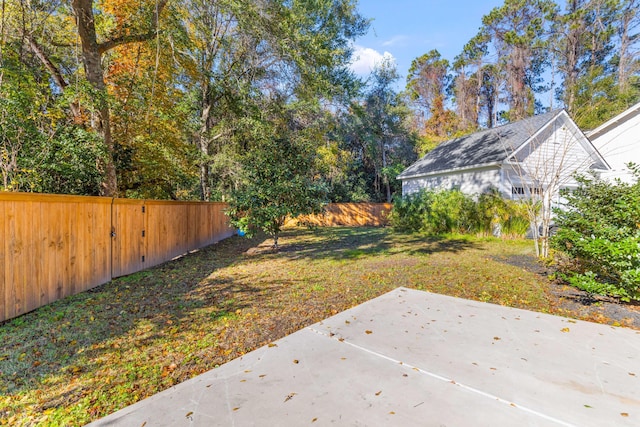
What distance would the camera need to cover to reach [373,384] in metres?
2.25

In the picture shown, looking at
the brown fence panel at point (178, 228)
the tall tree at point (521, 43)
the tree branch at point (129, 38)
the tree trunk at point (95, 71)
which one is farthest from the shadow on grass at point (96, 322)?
the tall tree at point (521, 43)

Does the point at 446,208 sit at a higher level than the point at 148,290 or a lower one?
higher

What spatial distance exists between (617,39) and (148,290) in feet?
110

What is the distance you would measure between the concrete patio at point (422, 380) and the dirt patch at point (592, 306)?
464 mm

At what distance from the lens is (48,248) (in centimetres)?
406

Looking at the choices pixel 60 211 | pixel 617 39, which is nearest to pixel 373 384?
pixel 60 211

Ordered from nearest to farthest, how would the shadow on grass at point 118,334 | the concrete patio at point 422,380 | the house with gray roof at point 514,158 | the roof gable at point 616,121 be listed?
the concrete patio at point 422,380
the shadow on grass at point 118,334
the house with gray roof at point 514,158
the roof gable at point 616,121

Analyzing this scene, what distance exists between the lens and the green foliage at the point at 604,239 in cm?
386

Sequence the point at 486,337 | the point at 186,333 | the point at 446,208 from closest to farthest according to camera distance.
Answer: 1. the point at 486,337
2. the point at 186,333
3. the point at 446,208

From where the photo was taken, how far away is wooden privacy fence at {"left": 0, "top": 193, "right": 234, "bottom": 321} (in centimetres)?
357

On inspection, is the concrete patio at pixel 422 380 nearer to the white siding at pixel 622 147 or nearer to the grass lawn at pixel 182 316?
the grass lawn at pixel 182 316

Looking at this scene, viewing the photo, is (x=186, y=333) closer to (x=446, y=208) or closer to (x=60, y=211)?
(x=60, y=211)

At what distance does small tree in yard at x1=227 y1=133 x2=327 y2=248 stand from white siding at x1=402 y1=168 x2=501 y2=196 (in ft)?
23.8

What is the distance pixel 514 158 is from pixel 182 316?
10398 mm
